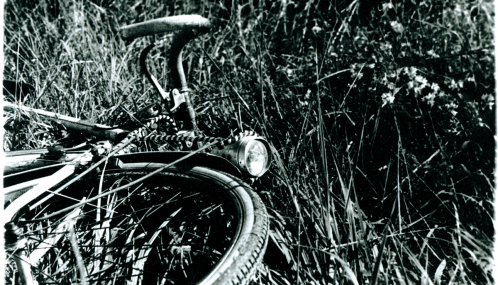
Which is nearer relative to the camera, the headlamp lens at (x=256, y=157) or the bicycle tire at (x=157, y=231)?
the bicycle tire at (x=157, y=231)

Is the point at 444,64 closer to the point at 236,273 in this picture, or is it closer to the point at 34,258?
the point at 236,273

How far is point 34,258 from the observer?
148 centimetres

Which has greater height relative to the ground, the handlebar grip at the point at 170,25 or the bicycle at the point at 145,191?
the handlebar grip at the point at 170,25

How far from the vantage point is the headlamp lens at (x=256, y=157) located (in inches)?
59.5

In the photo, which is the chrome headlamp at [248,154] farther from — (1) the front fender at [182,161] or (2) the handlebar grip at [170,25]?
(2) the handlebar grip at [170,25]

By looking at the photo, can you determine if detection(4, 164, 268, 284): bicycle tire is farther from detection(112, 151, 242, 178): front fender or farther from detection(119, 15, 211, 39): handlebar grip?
detection(119, 15, 211, 39): handlebar grip

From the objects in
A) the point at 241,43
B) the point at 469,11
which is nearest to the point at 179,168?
the point at 241,43

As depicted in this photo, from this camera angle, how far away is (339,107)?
222 cm

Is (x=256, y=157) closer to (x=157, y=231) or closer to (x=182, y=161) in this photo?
(x=182, y=161)

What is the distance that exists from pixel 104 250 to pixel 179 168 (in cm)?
42

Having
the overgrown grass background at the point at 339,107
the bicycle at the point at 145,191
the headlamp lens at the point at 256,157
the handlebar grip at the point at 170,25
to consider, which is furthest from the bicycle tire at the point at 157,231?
the handlebar grip at the point at 170,25

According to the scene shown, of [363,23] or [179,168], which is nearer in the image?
A: [179,168]

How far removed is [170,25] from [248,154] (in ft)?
1.66

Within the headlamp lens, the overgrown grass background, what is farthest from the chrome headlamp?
the overgrown grass background
